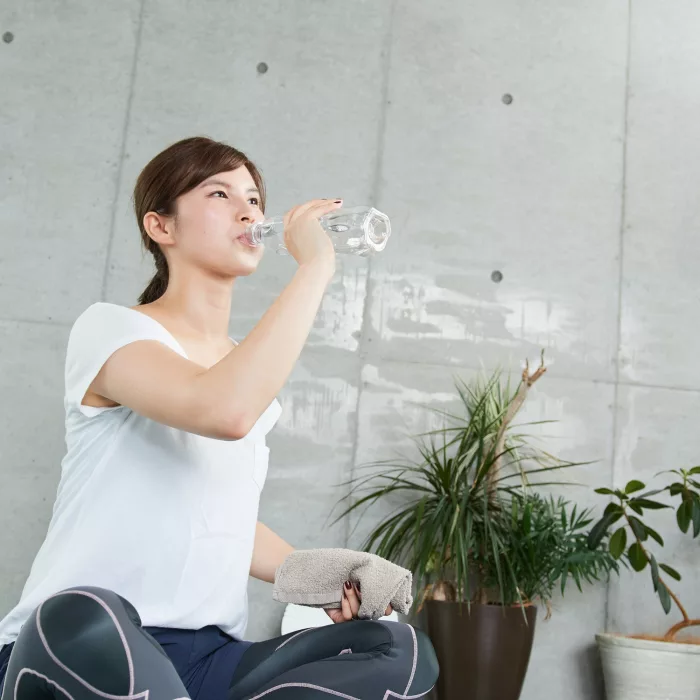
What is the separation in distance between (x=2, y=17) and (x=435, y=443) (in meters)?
2.60

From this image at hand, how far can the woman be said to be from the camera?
1020 millimetres

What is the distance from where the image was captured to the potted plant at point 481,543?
10.2 ft

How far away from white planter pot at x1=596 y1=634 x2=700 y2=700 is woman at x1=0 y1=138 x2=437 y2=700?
2.13m

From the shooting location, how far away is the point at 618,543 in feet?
10.8

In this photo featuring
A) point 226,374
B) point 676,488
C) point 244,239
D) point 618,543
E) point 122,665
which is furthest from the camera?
point 676,488

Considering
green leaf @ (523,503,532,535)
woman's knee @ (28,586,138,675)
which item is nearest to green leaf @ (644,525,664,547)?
green leaf @ (523,503,532,535)

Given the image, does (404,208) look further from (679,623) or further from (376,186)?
(679,623)

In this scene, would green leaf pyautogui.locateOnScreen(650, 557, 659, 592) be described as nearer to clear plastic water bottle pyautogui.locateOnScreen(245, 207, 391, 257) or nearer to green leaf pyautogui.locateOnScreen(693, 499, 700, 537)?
green leaf pyautogui.locateOnScreen(693, 499, 700, 537)

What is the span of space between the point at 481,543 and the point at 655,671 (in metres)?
0.75

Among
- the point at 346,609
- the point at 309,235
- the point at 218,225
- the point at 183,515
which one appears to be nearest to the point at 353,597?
the point at 346,609

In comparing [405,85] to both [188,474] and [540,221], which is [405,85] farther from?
[188,474]

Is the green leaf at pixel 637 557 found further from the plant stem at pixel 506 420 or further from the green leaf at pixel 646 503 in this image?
the plant stem at pixel 506 420

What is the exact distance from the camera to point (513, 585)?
316 cm

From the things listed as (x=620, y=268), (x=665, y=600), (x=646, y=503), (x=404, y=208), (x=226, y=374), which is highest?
(x=404, y=208)
